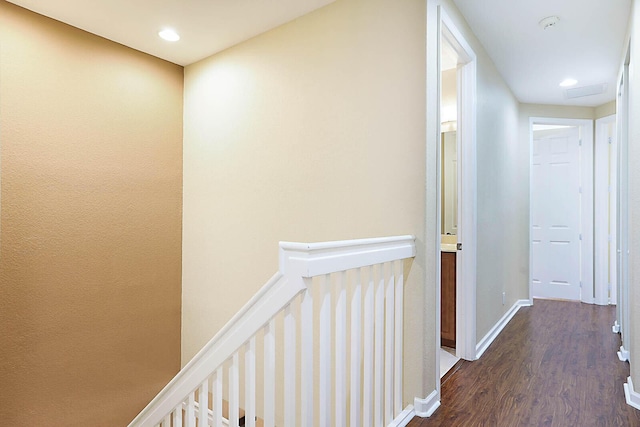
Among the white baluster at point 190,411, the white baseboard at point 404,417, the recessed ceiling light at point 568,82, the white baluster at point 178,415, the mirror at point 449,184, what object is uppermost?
the recessed ceiling light at point 568,82

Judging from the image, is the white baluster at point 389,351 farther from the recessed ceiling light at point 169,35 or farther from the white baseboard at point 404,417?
the recessed ceiling light at point 169,35

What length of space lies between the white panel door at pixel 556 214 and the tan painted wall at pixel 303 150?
11.6 feet

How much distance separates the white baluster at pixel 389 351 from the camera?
1941 millimetres

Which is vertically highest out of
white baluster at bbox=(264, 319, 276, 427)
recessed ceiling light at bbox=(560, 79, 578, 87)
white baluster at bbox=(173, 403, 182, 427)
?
recessed ceiling light at bbox=(560, 79, 578, 87)

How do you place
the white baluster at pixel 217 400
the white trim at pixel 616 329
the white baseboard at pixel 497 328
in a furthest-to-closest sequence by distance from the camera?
the white trim at pixel 616 329 → the white baseboard at pixel 497 328 → the white baluster at pixel 217 400

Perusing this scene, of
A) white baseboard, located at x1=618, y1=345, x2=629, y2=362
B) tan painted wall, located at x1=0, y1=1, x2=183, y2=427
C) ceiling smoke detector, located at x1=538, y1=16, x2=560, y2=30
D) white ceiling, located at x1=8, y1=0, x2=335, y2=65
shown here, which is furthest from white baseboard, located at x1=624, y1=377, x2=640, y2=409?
tan painted wall, located at x1=0, y1=1, x2=183, y2=427

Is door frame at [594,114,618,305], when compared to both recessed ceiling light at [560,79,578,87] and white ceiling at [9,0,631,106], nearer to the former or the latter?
recessed ceiling light at [560,79,578,87]

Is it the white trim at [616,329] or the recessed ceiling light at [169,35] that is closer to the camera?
the recessed ceiling light at [169,35]

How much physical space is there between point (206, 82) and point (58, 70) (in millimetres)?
1072

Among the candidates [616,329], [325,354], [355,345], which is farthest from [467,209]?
[616,329]

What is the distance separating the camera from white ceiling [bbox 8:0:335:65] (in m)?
2.52

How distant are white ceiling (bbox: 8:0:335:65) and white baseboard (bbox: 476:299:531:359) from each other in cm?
280

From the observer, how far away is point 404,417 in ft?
6.59

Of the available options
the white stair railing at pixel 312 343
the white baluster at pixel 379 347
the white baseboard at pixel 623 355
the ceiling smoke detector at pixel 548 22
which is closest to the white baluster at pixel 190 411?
the white stair railing at pixel 312 343
